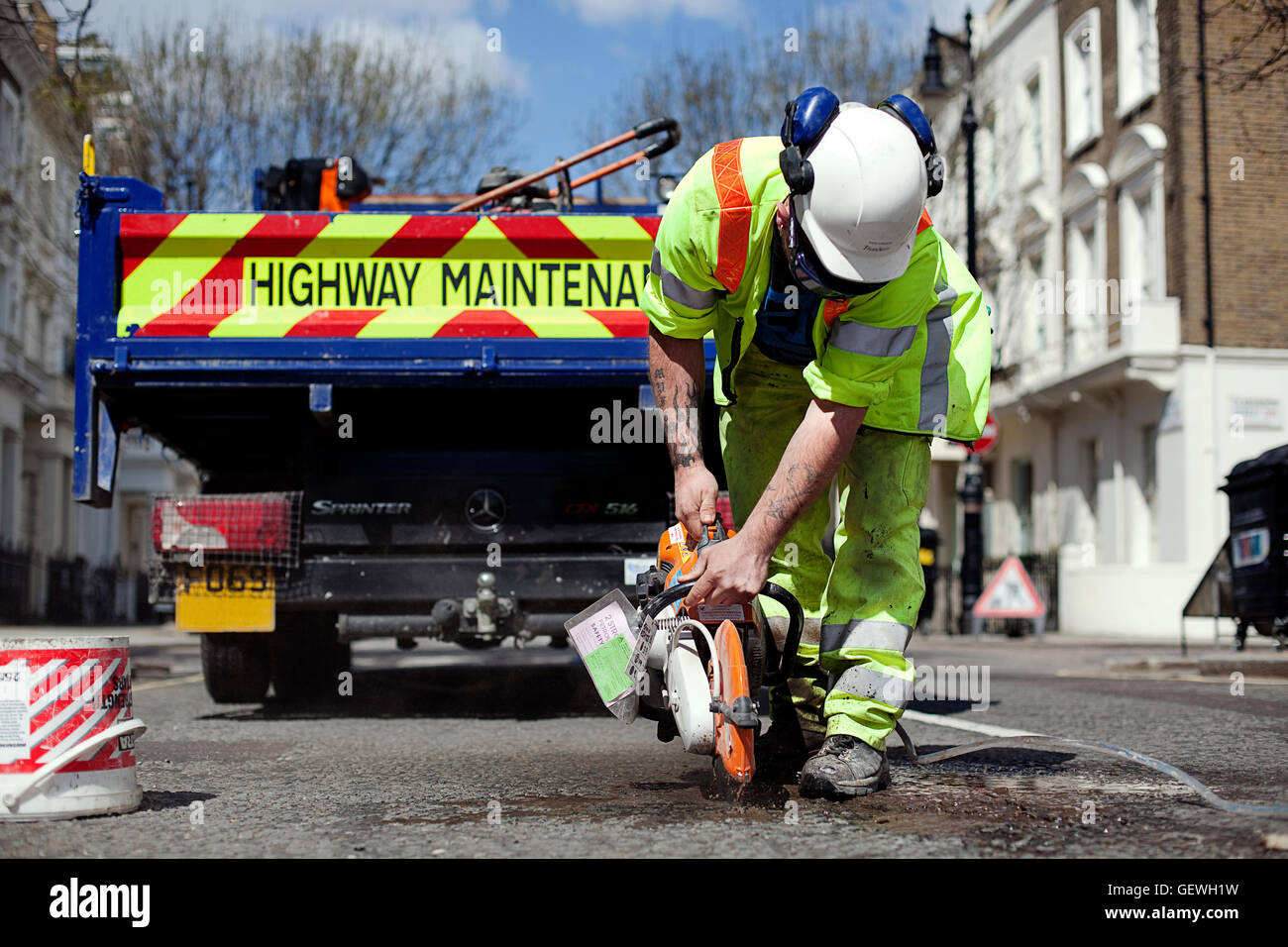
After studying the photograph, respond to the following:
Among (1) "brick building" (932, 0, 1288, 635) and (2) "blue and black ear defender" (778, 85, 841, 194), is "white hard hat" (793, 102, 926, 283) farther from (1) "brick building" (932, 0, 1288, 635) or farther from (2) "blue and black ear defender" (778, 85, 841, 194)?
(1) "brick building" (932, 0, 1288, 635)

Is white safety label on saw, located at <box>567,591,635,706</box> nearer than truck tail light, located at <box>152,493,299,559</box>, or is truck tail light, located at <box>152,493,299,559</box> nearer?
white safety label on saw, located at <box>567,591,635,706</box>

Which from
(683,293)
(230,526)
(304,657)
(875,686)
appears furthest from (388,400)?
(875,686)

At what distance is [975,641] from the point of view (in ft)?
56.8

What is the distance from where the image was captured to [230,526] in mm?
5723

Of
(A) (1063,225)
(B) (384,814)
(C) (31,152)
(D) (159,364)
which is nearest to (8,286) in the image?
(C) (31,152)

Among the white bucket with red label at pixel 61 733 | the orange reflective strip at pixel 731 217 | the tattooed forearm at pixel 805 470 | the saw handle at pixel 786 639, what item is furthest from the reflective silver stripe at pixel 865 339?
the white bucket with red label at pixel 61 733

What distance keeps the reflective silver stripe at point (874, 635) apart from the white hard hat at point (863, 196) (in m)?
0.93

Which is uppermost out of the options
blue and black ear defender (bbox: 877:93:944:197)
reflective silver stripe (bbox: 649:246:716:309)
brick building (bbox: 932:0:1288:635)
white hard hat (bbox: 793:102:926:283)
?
brick building (bbox: 932:0:1288:635)

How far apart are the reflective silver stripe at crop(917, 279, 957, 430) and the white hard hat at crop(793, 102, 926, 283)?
64 cm

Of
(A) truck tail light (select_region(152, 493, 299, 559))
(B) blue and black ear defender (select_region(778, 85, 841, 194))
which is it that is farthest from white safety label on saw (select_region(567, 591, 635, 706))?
(A) truck tail light (select_region(152, 493, 299, 559))

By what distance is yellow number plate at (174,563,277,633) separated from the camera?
5.75 m

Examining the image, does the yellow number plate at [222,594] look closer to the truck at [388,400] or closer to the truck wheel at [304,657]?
the truck at [388,400]
